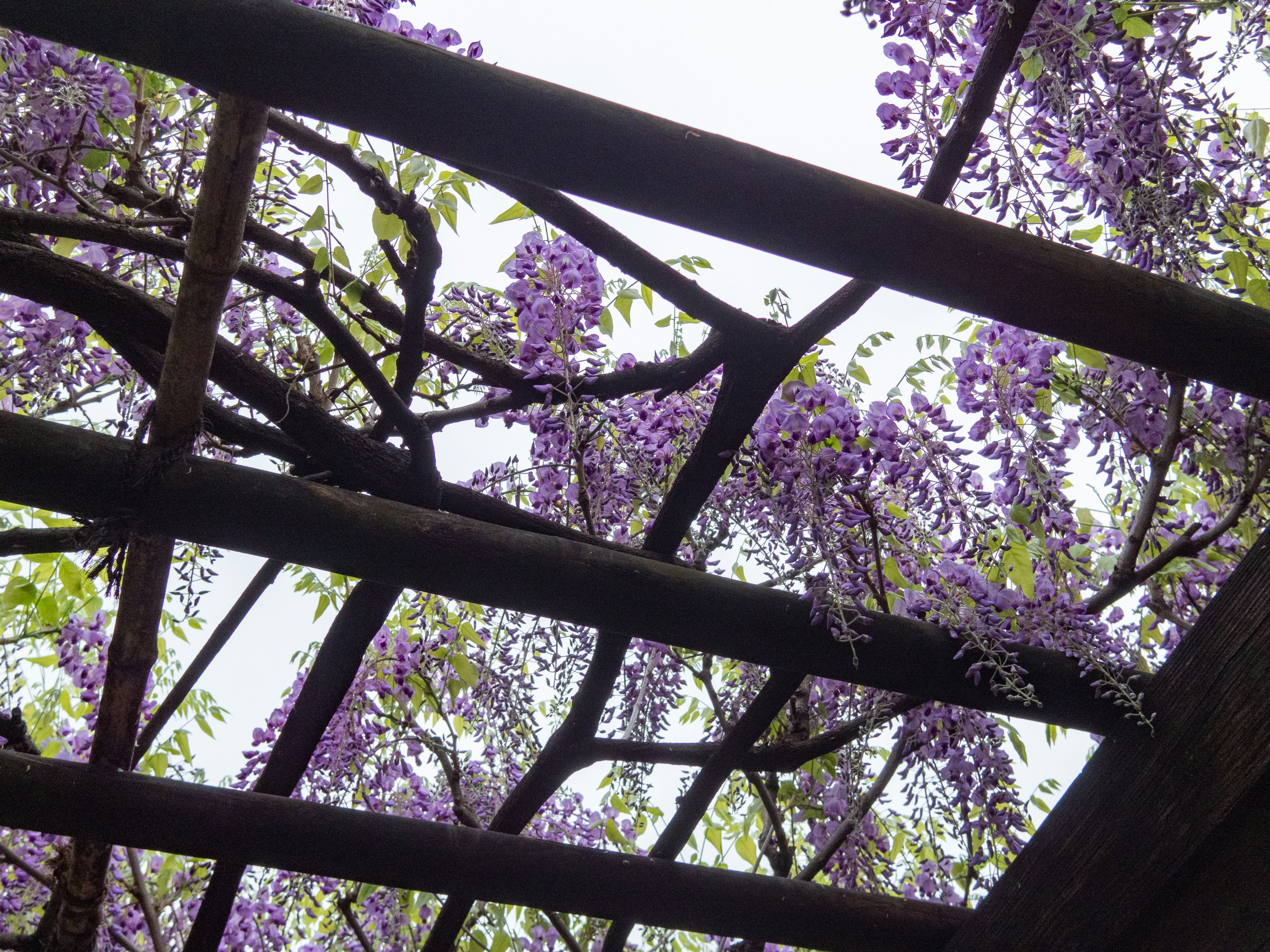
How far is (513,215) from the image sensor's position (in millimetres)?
1666

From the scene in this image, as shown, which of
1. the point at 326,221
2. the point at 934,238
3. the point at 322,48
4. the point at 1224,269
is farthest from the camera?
the point at 1224,269

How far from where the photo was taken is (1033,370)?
4.91ft

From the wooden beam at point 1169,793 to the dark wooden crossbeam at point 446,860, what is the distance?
303 mm

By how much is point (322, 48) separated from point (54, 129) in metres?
0.98

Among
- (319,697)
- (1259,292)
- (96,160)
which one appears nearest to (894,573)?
(1259,292)

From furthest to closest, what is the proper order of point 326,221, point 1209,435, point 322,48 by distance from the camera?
1. point 1209,435
2. point 326,221
3. point 322,48

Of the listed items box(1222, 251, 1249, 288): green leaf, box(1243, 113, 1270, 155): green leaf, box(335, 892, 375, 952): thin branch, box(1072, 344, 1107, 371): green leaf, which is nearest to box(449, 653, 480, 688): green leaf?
box(335, 892, 375, 952): thin branch

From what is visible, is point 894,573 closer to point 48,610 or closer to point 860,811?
point 860,811

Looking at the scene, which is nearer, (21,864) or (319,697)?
(319,697)

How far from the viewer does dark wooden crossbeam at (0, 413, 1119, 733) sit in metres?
1.04

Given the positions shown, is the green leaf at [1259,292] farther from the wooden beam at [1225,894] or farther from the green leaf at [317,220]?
the green leaf at [317,220]

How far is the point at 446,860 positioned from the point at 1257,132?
2.00 metres

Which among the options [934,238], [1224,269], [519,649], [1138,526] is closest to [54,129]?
[519,649]

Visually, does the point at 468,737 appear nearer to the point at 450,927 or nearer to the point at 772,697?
the point at 450,927
